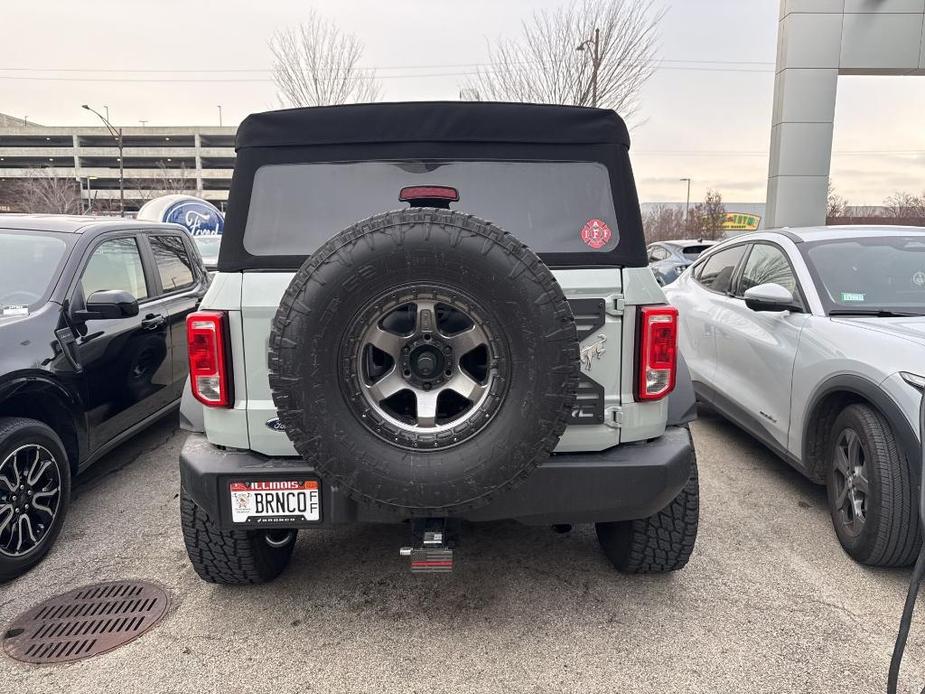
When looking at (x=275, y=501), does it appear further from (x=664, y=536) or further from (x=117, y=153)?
(x=117, y=153)

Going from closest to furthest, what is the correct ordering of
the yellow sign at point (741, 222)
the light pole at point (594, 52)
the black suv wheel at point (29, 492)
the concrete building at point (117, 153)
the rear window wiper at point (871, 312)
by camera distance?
the black suv wheel at point (29, 492) < the rear window wiper at point (871, 312) < the light pole at point (594, 52) < the yellow sign at point (741, 222) < the concrete building at point (117, 153)

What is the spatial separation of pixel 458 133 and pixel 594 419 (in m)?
1.23

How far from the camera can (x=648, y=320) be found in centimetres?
227

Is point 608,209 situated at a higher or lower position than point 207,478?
higher

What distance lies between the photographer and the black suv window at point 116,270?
3.86 m

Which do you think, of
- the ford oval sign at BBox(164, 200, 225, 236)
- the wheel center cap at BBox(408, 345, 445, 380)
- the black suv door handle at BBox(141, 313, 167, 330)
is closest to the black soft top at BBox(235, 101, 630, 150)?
the wheel center cap at BBox(408, 345, 445, 380)

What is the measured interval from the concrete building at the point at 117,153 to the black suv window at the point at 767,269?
76506 mm

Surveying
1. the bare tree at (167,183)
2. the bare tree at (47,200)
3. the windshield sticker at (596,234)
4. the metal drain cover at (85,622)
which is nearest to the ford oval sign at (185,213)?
the metal drain cover at (85,622)

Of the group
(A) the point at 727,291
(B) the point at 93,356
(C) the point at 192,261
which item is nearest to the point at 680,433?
(A) the point at 727,291

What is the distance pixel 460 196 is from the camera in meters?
2.36

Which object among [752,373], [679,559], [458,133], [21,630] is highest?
[458,133]

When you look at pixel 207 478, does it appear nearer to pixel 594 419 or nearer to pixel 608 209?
pixel 594 419

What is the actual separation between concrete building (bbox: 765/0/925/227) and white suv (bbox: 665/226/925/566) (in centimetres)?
1101

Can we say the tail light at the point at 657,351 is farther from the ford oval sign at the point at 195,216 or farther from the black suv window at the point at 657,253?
Result: the ford oval sign at the point at 195,216
